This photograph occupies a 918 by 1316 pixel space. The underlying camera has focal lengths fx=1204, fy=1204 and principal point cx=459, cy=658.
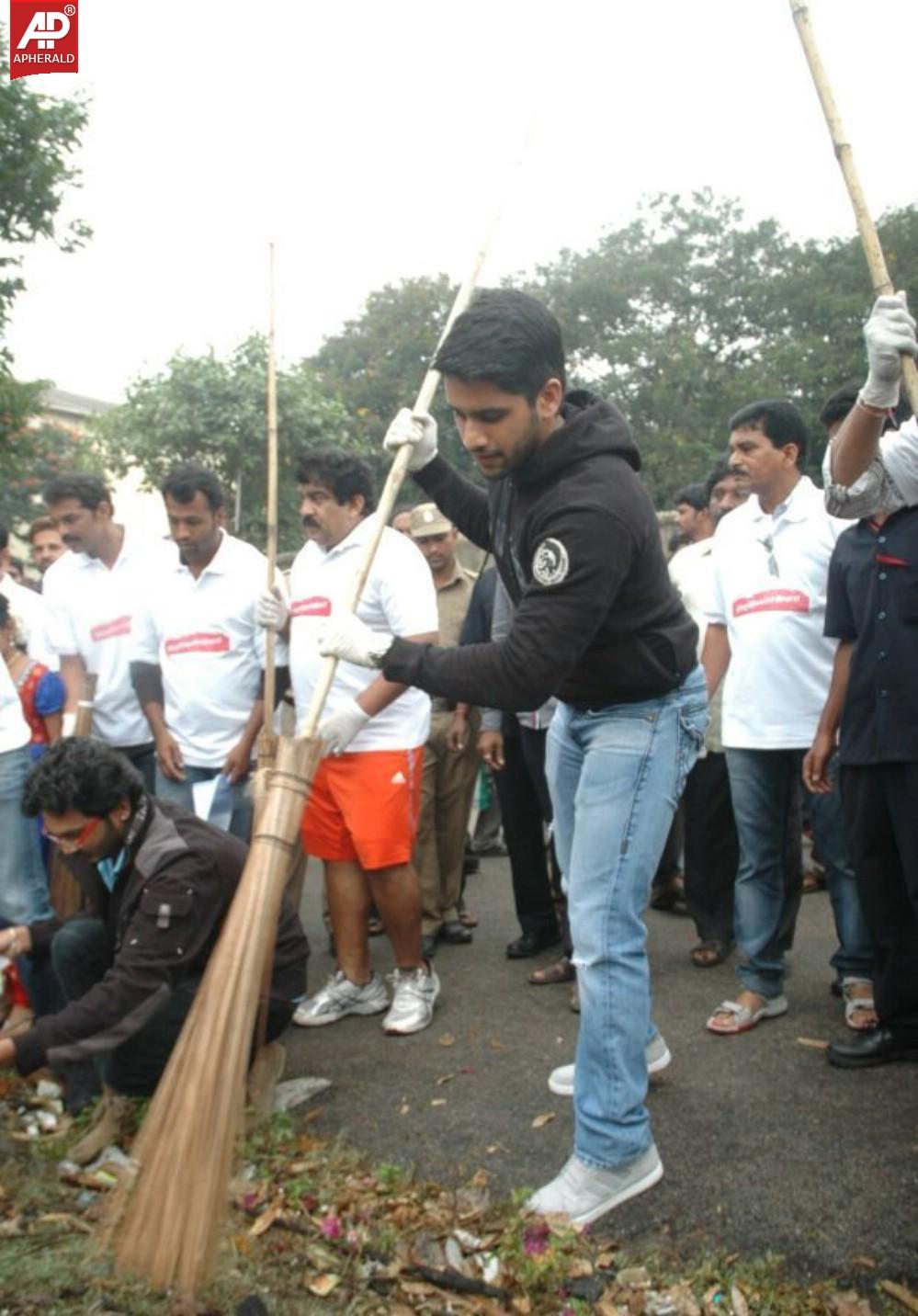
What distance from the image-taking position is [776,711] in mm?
4227

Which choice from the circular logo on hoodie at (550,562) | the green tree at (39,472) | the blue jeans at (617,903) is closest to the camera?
the circular logo on hoodie at (550,562)

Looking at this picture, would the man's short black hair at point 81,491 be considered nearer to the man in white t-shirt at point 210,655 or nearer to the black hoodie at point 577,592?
the man in white t-shirt at point 210,655

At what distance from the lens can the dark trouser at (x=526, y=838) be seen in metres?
5.33

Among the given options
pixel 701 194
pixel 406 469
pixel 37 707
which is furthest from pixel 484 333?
pixel 701 194

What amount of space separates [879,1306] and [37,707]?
380 centimetres

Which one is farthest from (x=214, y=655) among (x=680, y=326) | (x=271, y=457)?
(x=680, y=326)

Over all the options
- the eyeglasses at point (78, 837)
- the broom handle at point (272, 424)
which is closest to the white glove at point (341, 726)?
the eyeglasses at point (78, 837)

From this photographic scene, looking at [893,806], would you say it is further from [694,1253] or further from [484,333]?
[484,333]

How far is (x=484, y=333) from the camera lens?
2.82 metres

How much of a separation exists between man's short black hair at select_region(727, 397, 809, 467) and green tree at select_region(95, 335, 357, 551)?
11192 mm

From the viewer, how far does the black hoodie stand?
9.04 feet

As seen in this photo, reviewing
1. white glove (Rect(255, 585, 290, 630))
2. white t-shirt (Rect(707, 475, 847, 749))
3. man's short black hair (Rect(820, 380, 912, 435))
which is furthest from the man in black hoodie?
white glove (Rect(255, 585, 290, 630))

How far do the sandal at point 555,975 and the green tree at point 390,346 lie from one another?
27431 millimetres

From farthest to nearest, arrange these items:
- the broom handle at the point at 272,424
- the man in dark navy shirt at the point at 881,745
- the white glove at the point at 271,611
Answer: the white glove at the point at 271,611 → the broom handle at the point at 272,424 → the man in dark navy shirt at the point at 881,745
